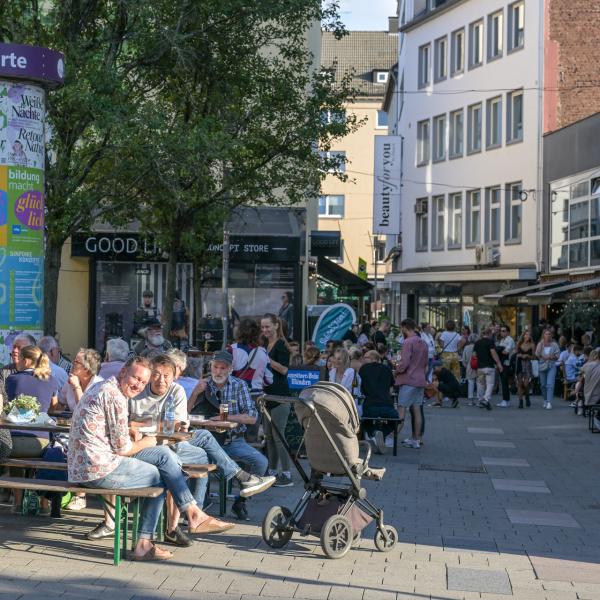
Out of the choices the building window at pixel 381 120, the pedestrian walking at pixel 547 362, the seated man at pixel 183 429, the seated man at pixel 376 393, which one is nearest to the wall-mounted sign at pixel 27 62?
the seated man at pixel 183 429

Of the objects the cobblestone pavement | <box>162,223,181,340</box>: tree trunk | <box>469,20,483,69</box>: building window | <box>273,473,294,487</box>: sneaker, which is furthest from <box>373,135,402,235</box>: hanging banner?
<box>273,473,294,487</box>: sneaker

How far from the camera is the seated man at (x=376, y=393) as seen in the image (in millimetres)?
16656

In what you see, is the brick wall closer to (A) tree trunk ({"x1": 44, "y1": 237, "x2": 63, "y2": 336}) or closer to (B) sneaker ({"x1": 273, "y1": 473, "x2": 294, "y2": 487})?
(A) tree trunk ({"x1": 44, "y1": 237, "x2": 63, "y2": 336})

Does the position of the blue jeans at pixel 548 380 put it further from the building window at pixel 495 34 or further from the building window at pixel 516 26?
the building window at pixel 495 34

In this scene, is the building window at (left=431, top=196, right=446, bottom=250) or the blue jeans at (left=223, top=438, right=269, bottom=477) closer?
the blue jeans at (left=223, top=438, right=269, bottom=477)

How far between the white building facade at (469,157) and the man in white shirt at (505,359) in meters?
9.89

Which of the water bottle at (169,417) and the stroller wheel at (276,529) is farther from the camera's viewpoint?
the water bottle at (169,417)

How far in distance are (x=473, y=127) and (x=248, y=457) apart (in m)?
35.1

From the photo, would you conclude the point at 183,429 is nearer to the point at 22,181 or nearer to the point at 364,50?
the point at 22,181

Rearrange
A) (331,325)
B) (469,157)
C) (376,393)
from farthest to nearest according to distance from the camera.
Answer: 1. (469,157)
2. (331,325)
3. (376,393)

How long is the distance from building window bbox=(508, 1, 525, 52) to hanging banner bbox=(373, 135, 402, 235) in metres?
7.33

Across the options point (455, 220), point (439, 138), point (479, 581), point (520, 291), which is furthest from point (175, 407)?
point (439, 138)

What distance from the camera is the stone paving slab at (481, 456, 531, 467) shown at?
1623 cm

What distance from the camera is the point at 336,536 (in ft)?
29.3
